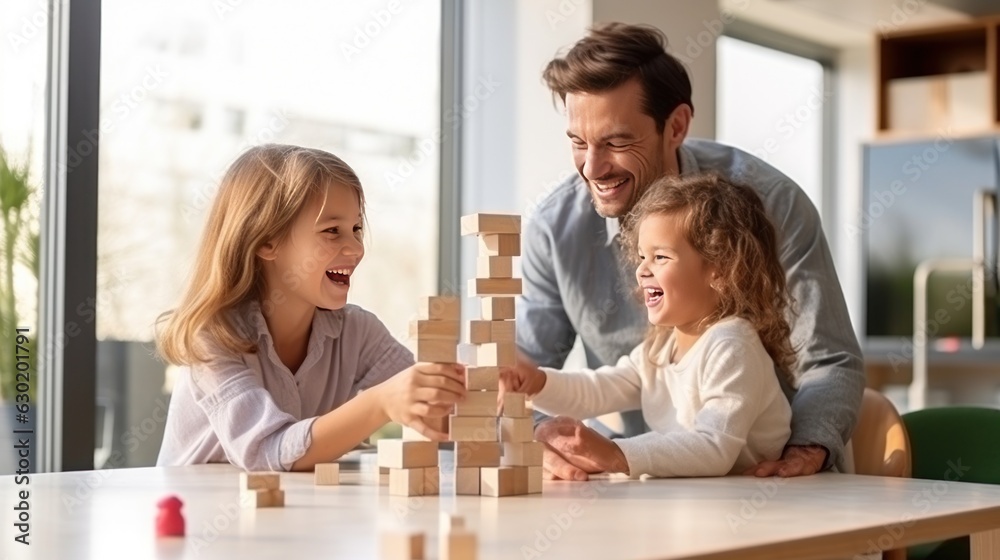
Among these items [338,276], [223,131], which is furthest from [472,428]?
[223,131]

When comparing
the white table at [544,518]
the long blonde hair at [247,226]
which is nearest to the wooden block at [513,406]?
the white table at [544,518]

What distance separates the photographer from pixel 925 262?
467 cm

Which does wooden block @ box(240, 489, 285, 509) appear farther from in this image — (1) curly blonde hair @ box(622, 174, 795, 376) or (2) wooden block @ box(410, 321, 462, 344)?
(1) curly blonde hair @ box(622, 174, 795, 376)

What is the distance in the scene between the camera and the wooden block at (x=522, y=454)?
1380mm

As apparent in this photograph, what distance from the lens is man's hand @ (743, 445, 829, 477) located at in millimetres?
1668

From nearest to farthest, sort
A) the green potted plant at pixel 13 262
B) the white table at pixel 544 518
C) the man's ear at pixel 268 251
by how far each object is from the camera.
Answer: the white table at pixel 544 518
the man's ear at pixel 268 251
the green potted plant at pixel 13 262

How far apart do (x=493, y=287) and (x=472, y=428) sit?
0.17 metres

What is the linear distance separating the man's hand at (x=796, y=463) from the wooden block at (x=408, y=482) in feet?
1.79

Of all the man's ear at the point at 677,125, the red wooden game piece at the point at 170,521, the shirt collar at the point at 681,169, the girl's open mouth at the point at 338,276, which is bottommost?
the red wooden game piece at the point at 170,521

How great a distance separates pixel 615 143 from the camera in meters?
2.12

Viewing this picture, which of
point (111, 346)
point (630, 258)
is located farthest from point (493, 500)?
point (111, 346)

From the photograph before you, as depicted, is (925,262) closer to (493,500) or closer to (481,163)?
(481,163)

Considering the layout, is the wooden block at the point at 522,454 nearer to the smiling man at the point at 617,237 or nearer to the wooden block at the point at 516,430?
the wooden block at the point at 516,430

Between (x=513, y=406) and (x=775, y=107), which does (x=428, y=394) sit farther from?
(x=775, y=107)
